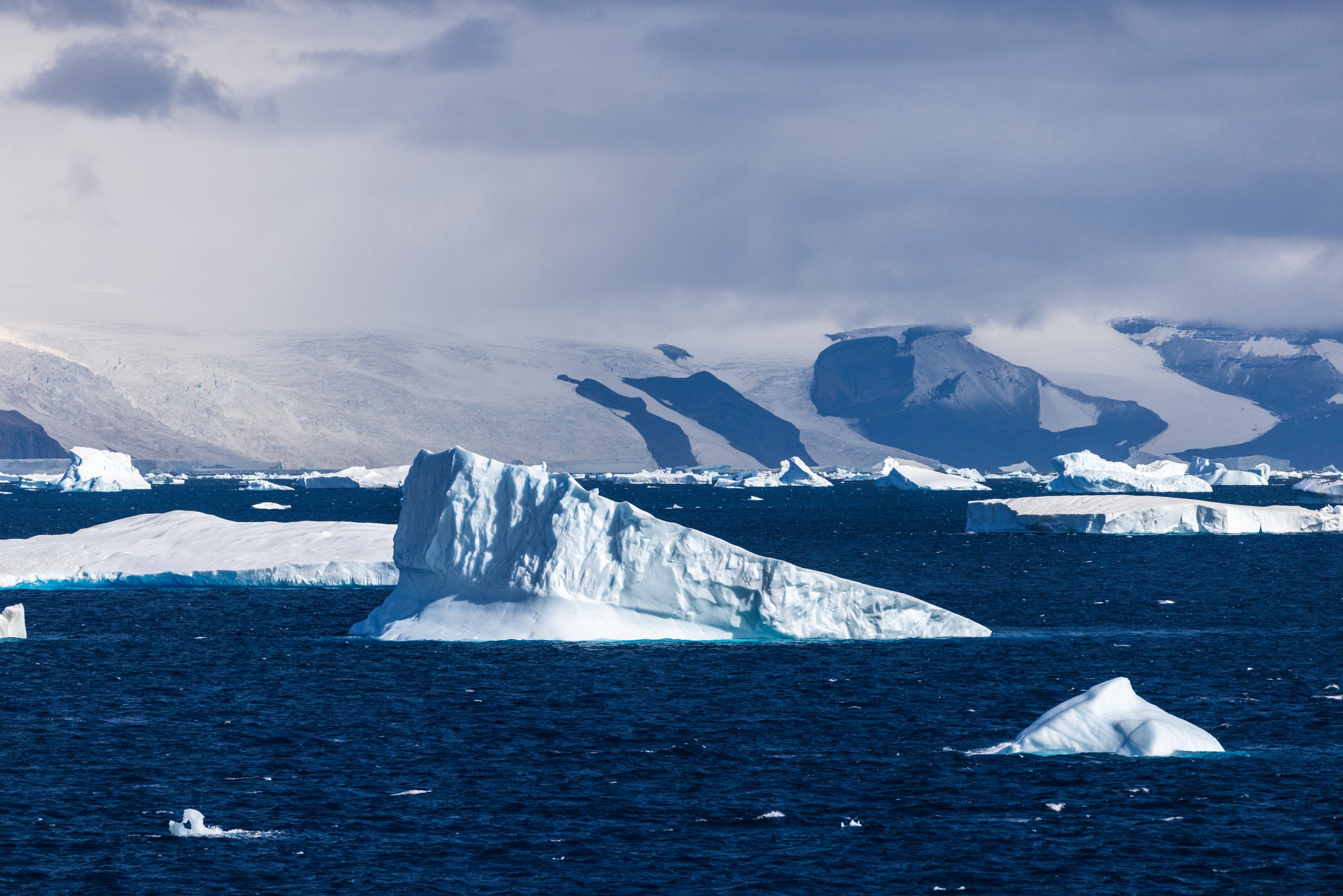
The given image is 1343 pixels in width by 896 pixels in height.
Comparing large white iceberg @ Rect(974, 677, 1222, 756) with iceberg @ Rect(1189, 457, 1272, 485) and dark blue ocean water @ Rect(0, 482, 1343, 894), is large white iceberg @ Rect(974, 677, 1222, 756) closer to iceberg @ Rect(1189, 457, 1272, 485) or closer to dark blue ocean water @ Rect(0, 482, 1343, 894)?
dark blue ocean water @ Rect(0, 482, 1343, 894)

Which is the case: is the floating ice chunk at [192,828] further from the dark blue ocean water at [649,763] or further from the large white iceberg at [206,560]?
the large white iceberg at [206,560]

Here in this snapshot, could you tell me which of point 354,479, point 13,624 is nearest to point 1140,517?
point 13,624

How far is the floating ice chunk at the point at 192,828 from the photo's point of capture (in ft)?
60.2

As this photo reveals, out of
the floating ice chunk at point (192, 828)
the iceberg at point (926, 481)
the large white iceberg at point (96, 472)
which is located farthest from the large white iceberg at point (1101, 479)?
the floating ice chunk at point (192, 828)

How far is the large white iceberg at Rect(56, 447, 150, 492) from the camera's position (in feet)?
403

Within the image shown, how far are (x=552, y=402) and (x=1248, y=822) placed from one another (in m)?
170

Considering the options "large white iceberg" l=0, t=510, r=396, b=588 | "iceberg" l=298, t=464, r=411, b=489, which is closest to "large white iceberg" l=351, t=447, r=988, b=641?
"large white iceberg" l=0, t=510, r=396, b=588

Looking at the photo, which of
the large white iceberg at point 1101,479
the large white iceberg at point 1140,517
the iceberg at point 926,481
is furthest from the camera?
the iceberg at point 926,481

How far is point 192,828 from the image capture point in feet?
60.5

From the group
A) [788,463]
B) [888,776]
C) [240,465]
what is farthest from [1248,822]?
[240,465]

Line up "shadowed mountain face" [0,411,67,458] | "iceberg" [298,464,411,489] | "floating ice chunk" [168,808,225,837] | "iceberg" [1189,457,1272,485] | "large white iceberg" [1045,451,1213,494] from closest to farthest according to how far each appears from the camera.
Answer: "floating ice chunk" [168,808,225,837] < "large white iceberg" [1045,451,1213,494] < "iceberg" [298,464,411,489] < "iceberg" [1189,457,1272,485] < "shadowed mountain face" [0,411,67,458]

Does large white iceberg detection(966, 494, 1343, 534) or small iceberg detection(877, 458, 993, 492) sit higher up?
small iceberg detection(877, 458, 993, 492)

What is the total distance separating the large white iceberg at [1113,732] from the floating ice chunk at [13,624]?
22.9 metres

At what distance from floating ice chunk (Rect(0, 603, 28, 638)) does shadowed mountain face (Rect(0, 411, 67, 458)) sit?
150m
